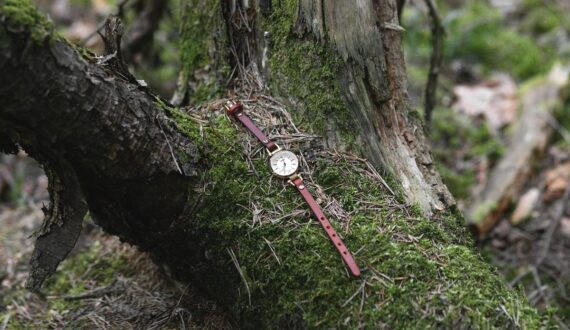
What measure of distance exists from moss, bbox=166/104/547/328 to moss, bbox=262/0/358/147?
238 mm

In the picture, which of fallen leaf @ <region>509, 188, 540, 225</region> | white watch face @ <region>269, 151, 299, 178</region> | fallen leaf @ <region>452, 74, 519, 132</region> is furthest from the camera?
fallen leaf @ <region>452, 74, 519, 132</region>

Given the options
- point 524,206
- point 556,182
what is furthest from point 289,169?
point 556,182

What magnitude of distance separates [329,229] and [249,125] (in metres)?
0.74

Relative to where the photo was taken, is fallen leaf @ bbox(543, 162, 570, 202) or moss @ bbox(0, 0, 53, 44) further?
fallen leaf @ bbox(543, 162, 570, 202)

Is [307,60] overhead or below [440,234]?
overhead

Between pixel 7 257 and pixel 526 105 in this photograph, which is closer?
pixel 7 257

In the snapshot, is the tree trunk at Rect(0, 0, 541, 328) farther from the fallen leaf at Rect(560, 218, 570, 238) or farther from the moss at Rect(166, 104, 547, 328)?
the fallen leaf at Rect(560, 218, 570, 238)

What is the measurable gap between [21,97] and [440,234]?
1920mm

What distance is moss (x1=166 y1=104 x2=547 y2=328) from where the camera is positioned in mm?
2367

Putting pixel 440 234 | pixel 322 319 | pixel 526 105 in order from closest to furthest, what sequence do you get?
pixel 322 319
pixel 440 234
pixel 526 105

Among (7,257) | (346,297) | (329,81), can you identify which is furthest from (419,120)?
(7,257)

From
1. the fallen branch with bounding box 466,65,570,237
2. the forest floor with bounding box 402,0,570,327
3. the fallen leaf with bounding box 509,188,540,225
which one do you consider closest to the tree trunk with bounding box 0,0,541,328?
the forest floor with bounding box 402,0,570,327

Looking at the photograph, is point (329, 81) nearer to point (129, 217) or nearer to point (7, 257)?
point (129, 217)

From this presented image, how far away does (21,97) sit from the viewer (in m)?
2.09
